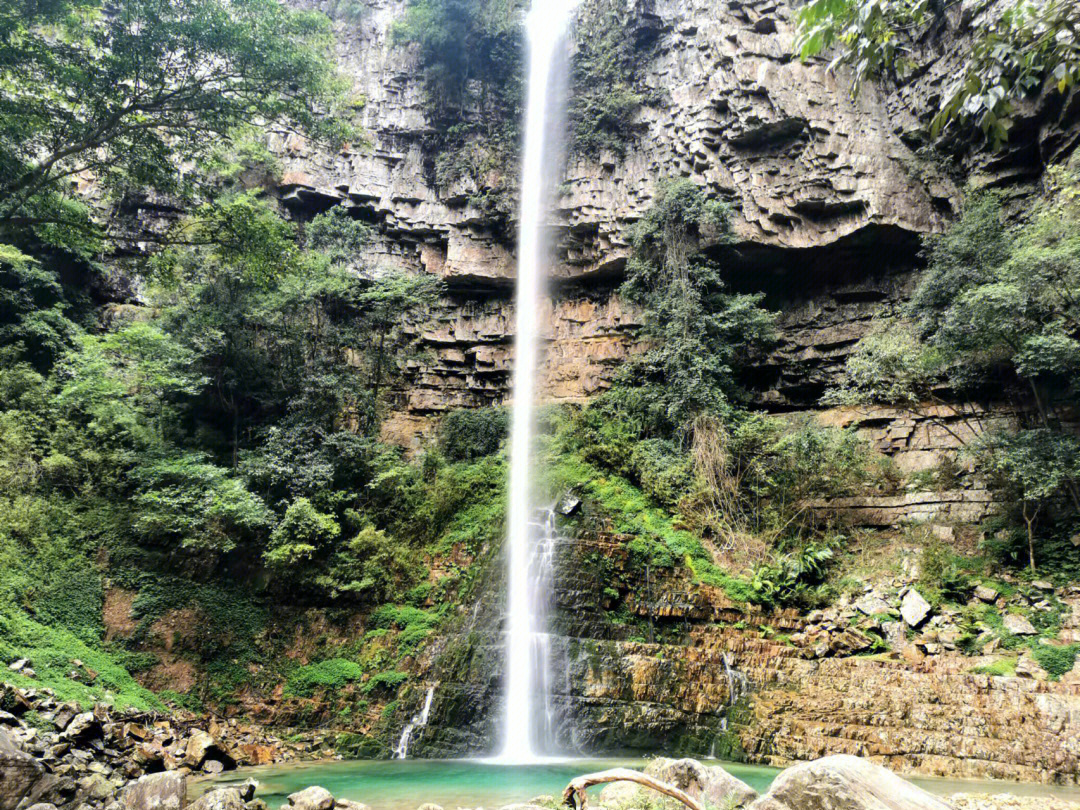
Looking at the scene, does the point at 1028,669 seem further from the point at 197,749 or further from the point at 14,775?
the point at 14,775

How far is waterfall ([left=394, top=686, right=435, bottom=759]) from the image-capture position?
395 inches

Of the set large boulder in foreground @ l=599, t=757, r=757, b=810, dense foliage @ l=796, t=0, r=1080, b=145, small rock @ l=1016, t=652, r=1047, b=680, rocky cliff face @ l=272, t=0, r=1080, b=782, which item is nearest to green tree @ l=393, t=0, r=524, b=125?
rocky cliff face @ l=272, t=0, r=1080, b=782

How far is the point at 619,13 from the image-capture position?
20.7 metres

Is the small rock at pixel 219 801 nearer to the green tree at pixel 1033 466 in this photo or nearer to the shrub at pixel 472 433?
the green tree at pixel 1033 466

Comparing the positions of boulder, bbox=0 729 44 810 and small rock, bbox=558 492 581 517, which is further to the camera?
small rock, bbox=558 492 581 517

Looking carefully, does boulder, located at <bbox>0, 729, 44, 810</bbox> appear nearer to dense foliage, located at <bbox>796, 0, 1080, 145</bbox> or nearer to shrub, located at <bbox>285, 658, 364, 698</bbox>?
shrub, located at <bbox>285, 658, 364, 698</bbox>

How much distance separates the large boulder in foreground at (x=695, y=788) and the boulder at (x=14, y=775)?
14.4ft

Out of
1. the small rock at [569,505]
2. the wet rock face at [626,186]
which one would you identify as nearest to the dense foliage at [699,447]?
the small rock at [569,505]

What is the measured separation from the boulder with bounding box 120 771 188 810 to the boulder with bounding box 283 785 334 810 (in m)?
0.93

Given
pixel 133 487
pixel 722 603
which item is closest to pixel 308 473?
pixel 133 487

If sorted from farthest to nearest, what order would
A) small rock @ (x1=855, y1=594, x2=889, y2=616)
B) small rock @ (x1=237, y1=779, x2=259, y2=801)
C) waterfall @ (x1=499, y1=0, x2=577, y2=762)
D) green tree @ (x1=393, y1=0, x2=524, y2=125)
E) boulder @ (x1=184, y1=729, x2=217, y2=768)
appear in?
1. green tree @ (x1=393, y1=0, x2=524, y2=125)
2. waterfall @ (x1=499, y1=0, x2=577, y2=762)
3. small rock @ (x1=855, y1=594, x2=889, y2=616)
4. boulder @ (x1=184, y1=729, x2=217, y2=768)
5. small rock @ (x1=237, y1=779, x2=259, y2=801)

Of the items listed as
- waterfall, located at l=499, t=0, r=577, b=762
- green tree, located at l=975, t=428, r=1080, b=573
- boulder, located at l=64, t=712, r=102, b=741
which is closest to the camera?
boulder, located at l=64, t=712, r=102, b=741

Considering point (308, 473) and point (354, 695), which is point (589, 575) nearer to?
point (354, 695)

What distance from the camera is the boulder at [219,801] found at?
4891 mm
